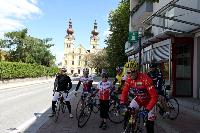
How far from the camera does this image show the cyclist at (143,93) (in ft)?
25.0

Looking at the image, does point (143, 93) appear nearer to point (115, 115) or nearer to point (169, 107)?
point (115, 115)

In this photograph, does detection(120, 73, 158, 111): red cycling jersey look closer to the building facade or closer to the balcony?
the building facade

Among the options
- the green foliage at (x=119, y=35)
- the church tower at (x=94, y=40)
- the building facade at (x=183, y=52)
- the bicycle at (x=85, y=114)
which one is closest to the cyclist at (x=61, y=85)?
the bicycle at (x=85, y=114)

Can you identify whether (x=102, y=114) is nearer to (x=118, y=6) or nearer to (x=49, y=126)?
(x=49, y=126)

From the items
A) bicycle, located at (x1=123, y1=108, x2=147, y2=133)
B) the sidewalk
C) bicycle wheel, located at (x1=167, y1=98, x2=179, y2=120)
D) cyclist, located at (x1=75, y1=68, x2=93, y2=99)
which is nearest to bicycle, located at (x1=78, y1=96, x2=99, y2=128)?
the sidewalk

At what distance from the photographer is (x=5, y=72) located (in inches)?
1860

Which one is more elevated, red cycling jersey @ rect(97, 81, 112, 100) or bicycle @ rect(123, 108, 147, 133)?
red cycling jersey @ rect(97, 81, 112, 100)

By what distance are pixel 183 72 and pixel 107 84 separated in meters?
12.1

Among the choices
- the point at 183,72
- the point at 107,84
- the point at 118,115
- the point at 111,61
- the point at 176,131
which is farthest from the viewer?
the point at 111,61

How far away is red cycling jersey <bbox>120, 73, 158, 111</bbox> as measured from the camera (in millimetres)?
7605

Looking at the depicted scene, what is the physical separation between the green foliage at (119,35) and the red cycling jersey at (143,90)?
4902cm

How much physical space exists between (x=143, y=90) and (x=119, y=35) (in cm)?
4984

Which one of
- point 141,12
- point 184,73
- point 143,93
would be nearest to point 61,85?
point 143,93

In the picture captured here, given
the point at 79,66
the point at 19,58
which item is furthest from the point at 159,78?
the point at 79,66
